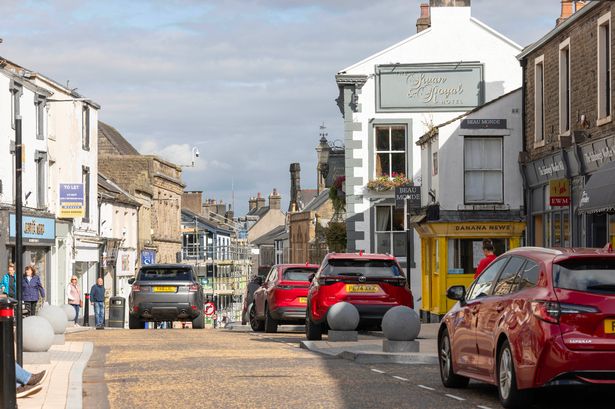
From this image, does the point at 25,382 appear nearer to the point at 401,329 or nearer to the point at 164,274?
the point at 401,329

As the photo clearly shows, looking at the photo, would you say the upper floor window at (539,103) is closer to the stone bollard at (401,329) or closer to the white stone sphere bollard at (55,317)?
the stone bollard at (401,329)

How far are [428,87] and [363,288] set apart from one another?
2070 centimetres

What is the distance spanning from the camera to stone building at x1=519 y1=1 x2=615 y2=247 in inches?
971

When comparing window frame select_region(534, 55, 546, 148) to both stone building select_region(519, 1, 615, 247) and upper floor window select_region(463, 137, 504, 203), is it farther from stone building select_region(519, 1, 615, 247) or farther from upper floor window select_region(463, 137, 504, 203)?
upper floor window select_region(463, 137, 504, 203)

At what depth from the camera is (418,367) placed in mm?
17234

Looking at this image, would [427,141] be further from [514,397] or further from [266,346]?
[514,397]

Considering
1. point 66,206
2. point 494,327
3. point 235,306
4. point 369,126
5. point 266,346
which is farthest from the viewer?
point 235,306

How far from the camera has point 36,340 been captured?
706 inches

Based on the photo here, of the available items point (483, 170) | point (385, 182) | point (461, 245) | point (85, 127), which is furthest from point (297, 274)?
point (85, 127)

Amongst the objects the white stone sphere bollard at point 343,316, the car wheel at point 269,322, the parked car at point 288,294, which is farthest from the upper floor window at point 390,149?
the white stone sphere bollard at point 343,316

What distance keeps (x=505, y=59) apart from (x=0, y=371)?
33917 mm

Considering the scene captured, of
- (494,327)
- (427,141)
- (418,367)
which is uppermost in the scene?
(427,141)

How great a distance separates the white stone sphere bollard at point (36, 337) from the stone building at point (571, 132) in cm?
950

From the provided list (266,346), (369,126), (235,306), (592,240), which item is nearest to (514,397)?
(266,346)
